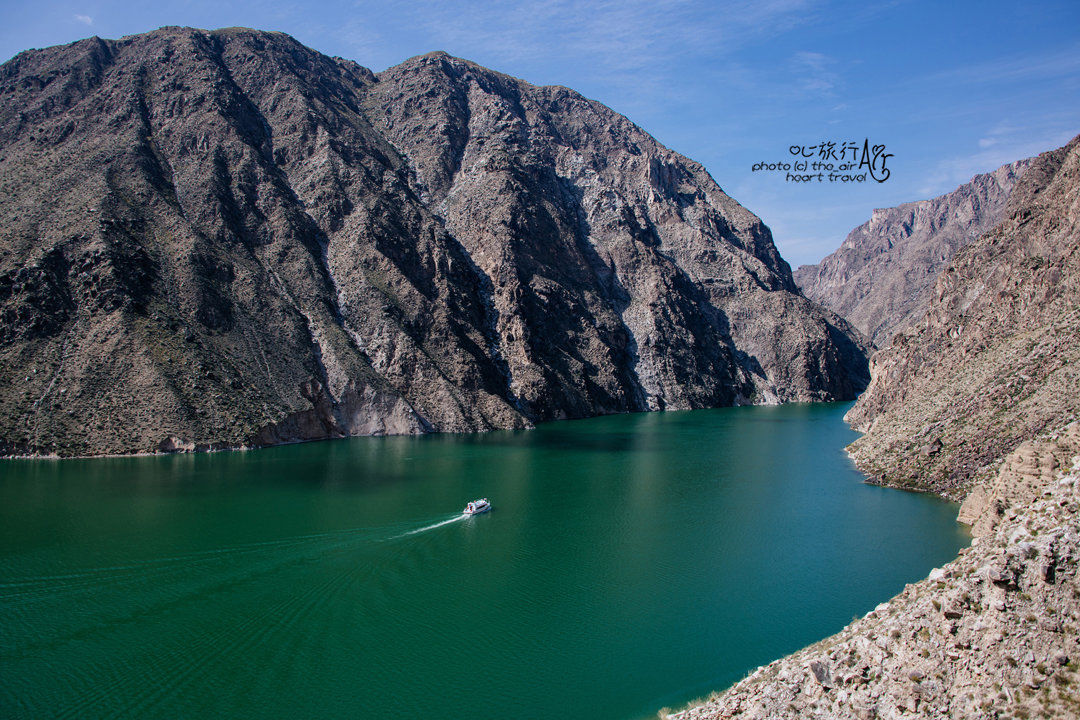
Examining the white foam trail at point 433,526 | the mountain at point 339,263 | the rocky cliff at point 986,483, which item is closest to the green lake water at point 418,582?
the white foam trail at point 433,526

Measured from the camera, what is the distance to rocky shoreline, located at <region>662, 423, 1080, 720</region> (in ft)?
45.6

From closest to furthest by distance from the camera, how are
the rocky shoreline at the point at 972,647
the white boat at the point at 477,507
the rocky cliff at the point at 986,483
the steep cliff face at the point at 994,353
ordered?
1. the rocky shoreline at the point at 972,647
2. the rocky cliff at the point at 986,483
3. the steep cliff face at the point at 994,353
4. the white boat at the point at 477,507

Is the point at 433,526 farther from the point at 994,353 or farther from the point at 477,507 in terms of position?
the point at 994,353

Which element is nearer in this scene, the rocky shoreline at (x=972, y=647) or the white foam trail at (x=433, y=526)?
the rocky shoreline at (x=972, y=647)

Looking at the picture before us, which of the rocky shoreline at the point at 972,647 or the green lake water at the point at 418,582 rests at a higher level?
the rocky shoreline at the point at 972,647

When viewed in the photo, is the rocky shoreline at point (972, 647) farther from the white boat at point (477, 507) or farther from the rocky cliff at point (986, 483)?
the white boat at point (477, 507)

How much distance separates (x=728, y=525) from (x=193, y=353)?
6085cm

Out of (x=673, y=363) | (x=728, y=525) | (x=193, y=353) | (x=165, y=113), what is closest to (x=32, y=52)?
(x=165, y=113)

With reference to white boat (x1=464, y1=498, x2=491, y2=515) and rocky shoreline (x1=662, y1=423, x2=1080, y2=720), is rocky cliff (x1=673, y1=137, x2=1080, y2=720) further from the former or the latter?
white boat (x1=464, y1=498, x2=491, y2=515)

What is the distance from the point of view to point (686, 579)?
35.1 meters

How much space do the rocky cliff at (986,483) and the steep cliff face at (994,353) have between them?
0.51 ft

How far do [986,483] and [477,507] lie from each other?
108 feet

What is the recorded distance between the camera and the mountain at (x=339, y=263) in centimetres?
7306

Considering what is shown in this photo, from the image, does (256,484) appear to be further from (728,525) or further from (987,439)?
(987,439)
